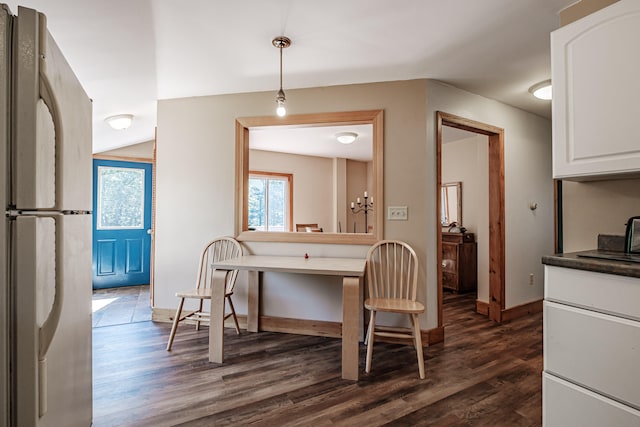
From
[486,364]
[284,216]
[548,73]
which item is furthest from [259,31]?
[284,216]

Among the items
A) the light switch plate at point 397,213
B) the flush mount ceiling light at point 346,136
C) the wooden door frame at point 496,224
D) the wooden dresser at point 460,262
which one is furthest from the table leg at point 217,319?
the wooden dresser at point 460,262

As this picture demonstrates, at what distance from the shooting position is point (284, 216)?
6.66 metres

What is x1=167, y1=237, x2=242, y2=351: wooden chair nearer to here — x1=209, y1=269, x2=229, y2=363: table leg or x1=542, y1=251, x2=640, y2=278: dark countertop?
x1=209, y1=269, x2=229, y2=363: table leg

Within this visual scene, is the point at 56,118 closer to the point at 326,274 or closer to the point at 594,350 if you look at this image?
Result: the point at 326,274

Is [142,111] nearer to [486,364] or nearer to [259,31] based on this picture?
[259,31]

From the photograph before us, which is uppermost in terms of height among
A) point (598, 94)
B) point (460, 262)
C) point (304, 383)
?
point (598, 94)

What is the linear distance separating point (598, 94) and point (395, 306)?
5.37 ft

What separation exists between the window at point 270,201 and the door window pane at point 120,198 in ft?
6.45

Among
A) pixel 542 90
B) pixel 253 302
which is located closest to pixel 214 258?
pixel 253 302

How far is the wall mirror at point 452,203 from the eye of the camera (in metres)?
5.09

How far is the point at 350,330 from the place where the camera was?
2.19 metres

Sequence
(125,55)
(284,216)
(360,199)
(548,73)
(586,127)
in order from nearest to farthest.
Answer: (586,127), (125,55), (548,73), (284,216), (360,199)

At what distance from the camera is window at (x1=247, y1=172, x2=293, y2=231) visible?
634cm

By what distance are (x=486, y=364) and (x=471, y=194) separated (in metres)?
3.15
